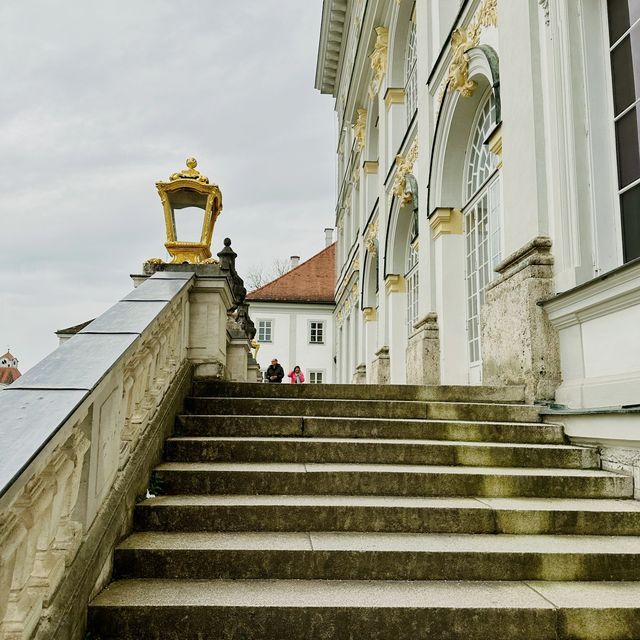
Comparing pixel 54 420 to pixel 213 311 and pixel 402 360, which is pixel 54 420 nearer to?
pixel 213 311

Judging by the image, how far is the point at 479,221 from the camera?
26.3ft

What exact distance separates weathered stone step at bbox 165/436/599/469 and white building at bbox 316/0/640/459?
14.1 inches

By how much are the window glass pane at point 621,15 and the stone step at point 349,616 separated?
14.1 ft

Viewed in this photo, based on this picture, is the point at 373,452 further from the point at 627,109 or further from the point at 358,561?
the point at 627,109

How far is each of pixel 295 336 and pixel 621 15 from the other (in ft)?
96.5

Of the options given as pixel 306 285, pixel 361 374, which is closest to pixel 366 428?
pixel 361 374

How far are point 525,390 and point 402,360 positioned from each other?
7951 millimetres

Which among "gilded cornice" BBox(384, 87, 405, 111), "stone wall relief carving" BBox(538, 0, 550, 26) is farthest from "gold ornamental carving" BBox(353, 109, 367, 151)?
"stone wall relief carving" BBox(538, 0, 550, 26)

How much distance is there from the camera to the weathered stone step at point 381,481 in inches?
137

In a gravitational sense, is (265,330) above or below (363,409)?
above

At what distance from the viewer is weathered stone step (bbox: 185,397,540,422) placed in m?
4.61

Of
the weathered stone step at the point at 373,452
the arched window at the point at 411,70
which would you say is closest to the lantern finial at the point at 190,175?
the weathered stone step at the point at 373,452

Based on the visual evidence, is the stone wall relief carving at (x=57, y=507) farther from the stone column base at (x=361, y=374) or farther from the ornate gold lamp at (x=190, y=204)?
the stone column base at (x=361, y=374)

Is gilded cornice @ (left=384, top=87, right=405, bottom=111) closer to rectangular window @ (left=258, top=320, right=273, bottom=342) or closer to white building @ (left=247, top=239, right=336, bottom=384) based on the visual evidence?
white building @ (left=247, top=239, right=336, bottom=384)
